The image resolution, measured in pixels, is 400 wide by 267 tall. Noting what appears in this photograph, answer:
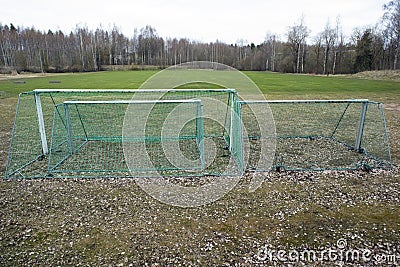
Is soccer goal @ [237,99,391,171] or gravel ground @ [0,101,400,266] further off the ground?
soccer goal @ [237,99,391,171]

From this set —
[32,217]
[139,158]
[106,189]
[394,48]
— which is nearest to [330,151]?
[139,158]

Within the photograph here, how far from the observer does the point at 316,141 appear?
9.30m

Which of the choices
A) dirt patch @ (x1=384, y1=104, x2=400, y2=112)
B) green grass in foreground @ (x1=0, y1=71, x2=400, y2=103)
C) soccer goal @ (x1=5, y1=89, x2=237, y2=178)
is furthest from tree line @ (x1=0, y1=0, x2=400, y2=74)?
soccer goal @ (x1=5, y1=89, x2=237, y2=178)

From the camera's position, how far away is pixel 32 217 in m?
4.73

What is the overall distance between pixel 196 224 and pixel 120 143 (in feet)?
16.5

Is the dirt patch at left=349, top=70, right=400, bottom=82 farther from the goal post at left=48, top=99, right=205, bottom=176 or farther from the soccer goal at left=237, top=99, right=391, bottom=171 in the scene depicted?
the goal post at left=48, top=99, right=205, bottom=176

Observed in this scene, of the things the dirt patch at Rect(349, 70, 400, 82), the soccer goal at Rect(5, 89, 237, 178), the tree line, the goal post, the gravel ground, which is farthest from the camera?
the tree line

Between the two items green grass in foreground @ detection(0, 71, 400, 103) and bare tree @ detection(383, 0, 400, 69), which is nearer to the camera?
green grass in foreground @ detection(0, 71, 400, 103)

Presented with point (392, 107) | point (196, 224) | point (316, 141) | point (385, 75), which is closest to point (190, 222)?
point (196, 224)

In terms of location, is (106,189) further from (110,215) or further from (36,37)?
→ (36,37)

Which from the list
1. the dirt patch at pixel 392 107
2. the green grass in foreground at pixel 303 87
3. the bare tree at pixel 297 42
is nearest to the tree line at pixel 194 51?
the bare tree at pixel 297 42

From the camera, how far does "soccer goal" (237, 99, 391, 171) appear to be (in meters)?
7.12

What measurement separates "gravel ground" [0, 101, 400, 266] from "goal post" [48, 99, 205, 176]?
936 millimetres

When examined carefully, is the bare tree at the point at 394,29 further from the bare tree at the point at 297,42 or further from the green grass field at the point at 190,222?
the green grass field at the point at 190,222
